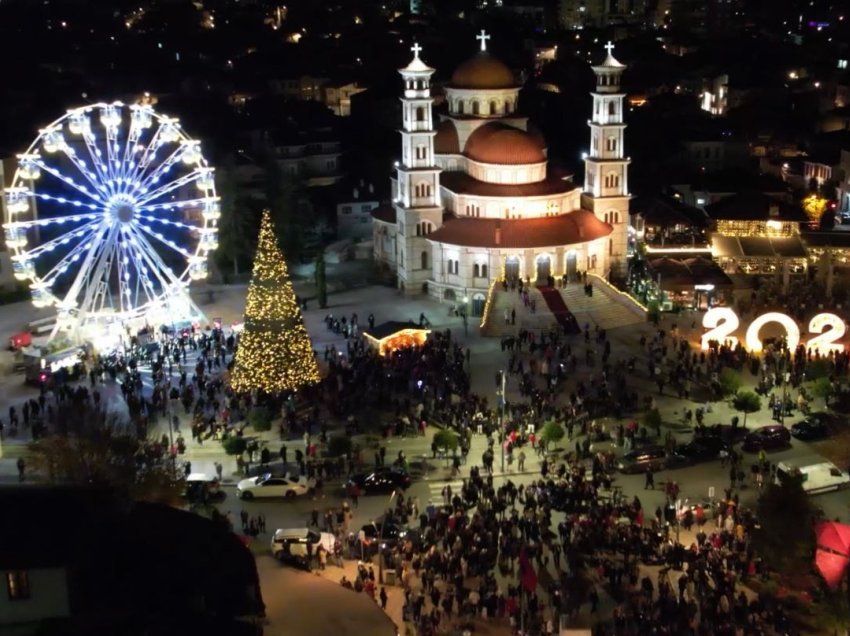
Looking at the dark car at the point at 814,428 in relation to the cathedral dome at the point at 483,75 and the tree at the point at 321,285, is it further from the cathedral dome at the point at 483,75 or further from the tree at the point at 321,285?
the cathedral dome at the point at 483,75

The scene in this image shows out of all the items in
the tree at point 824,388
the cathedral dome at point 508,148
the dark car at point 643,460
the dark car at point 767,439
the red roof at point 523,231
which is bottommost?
the dark car at point 643,460

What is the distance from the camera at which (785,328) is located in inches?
1769

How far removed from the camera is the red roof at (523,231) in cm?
5394

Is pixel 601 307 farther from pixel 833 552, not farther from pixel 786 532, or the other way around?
pixel 833 552

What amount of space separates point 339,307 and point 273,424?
1501cm

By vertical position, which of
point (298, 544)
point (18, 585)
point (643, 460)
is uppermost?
point (643, 460)

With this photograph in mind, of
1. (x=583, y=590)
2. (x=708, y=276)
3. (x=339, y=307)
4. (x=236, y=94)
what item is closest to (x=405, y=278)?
(x=339, y=307)

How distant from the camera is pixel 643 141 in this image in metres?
85.3

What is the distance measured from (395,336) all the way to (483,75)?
19789mm

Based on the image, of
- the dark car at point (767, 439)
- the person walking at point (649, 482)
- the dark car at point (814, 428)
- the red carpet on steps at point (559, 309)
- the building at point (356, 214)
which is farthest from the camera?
the building at point (356, 214)

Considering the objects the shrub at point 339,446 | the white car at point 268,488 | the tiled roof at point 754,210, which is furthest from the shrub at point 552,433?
the tiled roof at point 754,210

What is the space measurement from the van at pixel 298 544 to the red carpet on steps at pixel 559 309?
68.9 feet

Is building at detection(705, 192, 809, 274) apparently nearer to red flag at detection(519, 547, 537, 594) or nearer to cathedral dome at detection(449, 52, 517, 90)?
cathedral dome at detection(449, 52, 517, 90)

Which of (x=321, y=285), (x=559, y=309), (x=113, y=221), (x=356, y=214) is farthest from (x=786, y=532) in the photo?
Result: (x=356, y=214)
